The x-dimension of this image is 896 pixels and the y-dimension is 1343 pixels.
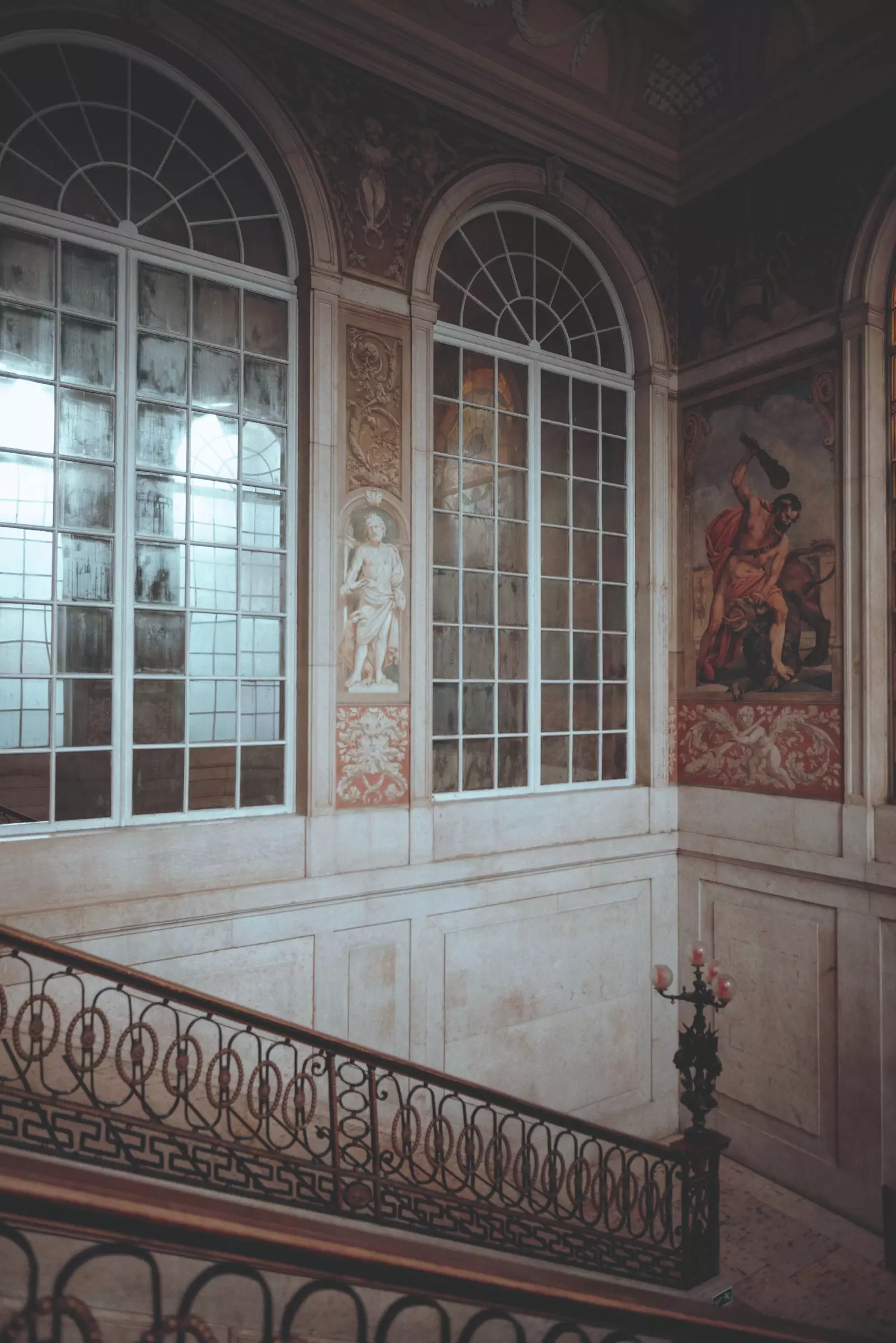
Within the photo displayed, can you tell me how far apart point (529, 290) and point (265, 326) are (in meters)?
2.49

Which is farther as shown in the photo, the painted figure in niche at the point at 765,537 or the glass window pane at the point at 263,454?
the painted figure in niche at the point at 765,537

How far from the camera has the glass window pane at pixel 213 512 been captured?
18.4ft

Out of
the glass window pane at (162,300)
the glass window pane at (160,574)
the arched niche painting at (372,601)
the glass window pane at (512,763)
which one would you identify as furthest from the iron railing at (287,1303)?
the glass window pane at (162,300)

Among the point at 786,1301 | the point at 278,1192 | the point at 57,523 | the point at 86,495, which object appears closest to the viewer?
the point at 278,1192

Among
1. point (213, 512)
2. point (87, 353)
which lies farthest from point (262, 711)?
→ point (87, 353)

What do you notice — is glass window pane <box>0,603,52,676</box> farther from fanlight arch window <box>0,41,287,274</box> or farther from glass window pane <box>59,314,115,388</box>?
fanlight arch window <box>0,41,287,274</box>

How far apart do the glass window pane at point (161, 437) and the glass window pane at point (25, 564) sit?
2.59 ft

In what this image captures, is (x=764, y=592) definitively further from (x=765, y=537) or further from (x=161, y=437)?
(x=161, y=437)

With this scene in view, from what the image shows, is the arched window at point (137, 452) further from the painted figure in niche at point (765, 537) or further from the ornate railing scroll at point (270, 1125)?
the painted figure in niche at point (765, 537)

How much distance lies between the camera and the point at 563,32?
264 inches

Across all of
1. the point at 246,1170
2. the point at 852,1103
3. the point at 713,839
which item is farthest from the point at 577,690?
the point at 246,1170

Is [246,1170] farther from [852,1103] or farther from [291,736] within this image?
[852,1103]

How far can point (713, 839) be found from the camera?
24.4 ft

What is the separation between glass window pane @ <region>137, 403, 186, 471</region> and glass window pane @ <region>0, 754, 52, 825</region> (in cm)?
190
